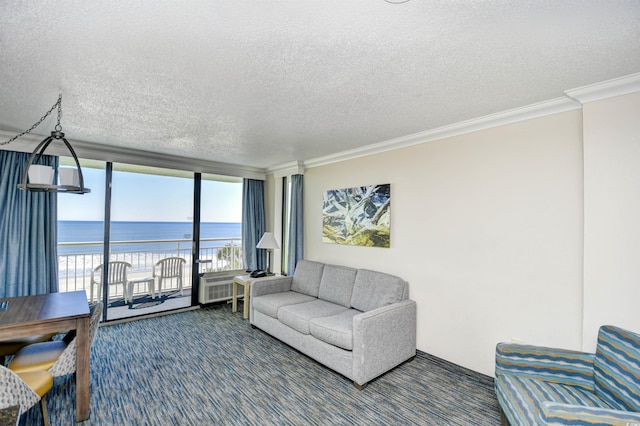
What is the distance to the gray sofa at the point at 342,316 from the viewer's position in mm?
2660

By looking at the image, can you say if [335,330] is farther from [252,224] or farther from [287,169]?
[252,224]

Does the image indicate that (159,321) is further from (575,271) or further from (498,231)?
(575,271)

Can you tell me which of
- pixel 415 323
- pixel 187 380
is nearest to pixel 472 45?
pixel 415 323

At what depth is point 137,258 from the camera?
5605 mm

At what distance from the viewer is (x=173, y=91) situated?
2270 millimetres

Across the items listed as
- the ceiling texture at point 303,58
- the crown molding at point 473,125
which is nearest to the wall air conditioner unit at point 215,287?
the ceiling texture at point 303,58

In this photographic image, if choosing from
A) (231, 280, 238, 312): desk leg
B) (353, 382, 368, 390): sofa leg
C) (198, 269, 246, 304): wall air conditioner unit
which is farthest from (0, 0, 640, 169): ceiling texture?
(198, 269, 246, 304): wall air conditioner unit

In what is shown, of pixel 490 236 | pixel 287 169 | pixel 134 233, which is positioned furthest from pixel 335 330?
pixel 134 233

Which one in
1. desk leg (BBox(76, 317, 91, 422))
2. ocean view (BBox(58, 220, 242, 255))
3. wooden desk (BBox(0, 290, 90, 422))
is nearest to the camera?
wooden desk (BBox(0, 290, 90, 422))

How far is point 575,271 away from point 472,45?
1935mm

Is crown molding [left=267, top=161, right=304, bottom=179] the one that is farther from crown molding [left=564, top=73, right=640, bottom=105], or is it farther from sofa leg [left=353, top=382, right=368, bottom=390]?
crown molding [left=564, top=73, right=640, bottom=105]

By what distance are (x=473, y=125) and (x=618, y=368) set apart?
6.94ft

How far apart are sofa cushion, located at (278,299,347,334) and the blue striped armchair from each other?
1.73 m

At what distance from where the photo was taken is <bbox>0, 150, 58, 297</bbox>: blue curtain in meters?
3.41
